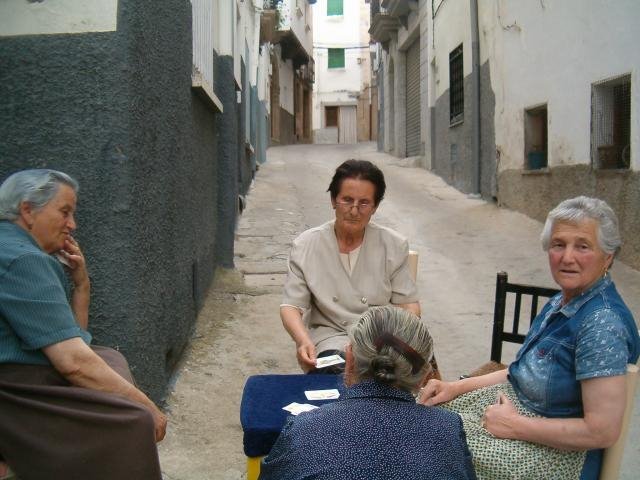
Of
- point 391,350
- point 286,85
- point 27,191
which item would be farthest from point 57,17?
point 286,85

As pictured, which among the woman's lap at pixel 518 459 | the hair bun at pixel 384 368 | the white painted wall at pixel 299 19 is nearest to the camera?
the hair bun at pixel 384 368

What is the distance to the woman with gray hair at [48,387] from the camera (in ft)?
6.27

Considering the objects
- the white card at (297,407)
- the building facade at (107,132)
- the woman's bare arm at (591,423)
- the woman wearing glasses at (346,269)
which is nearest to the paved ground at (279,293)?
the building facade at (107,132)

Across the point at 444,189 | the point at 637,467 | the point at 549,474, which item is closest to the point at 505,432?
the point at 549,474

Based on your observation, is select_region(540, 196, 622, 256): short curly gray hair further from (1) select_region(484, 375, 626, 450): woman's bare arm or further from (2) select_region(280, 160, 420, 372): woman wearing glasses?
(2) select_region(280, 160, 420, 372): woman wearing glasses

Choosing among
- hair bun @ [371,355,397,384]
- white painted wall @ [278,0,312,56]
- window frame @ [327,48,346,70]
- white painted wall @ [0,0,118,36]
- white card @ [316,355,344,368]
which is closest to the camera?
hair bun @ [371,355,397,384]

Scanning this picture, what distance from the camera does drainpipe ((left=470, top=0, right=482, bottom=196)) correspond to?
32.7 feet

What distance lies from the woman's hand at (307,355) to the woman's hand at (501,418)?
79 centimetres

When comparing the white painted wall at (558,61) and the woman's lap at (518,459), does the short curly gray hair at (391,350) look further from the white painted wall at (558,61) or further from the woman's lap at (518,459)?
the white painted wall at (558,61)

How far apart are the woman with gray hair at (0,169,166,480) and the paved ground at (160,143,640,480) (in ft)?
3.26

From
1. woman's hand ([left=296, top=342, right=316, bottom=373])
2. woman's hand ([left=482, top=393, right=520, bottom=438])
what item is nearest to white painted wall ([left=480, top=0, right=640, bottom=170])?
woman's hand ([left=296, top=342, right=316, bottom=373])

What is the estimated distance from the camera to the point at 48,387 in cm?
195

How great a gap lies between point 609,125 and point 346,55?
29.2m

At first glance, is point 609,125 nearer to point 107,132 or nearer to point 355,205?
point 355,205
